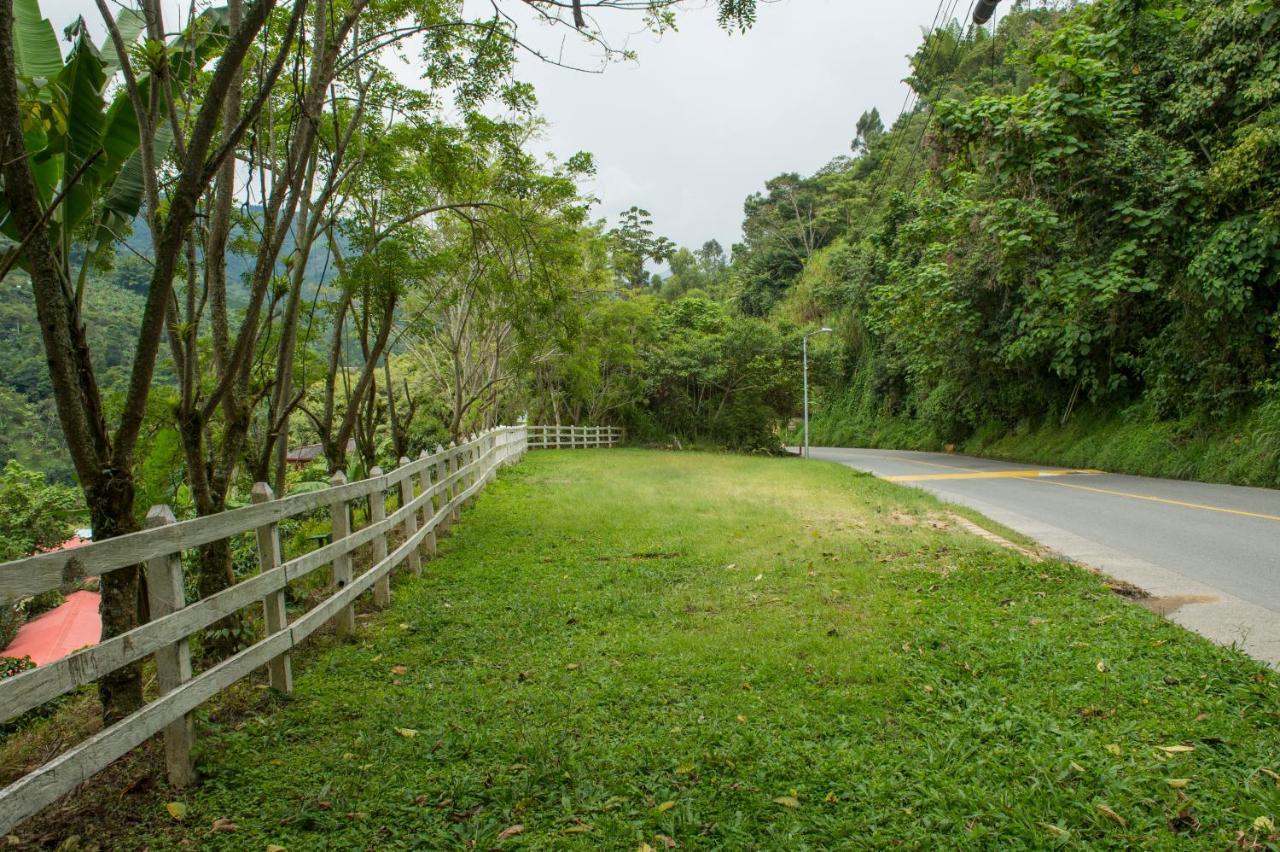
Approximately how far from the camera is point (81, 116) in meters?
4.75

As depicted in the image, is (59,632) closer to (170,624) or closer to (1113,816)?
(170,624)

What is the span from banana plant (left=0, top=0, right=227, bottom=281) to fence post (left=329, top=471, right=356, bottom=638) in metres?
2.17

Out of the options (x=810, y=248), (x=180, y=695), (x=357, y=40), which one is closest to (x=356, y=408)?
(x=357, y=40)

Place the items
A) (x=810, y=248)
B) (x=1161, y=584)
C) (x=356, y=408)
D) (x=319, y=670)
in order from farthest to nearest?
(x=810, y=248), (x=356, y=408), (x=1161, y=584), (x=319, y=670)

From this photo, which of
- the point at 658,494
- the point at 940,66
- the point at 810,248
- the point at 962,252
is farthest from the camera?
the point at 810,248

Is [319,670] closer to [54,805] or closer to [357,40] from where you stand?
[54,805]

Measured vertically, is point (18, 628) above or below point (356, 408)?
below

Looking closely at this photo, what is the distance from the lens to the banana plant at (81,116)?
4.22m

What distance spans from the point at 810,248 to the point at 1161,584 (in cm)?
5453

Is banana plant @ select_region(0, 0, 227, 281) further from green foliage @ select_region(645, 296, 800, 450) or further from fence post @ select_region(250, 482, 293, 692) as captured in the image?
green foliage @ select_region(645, 296, 800, 450)

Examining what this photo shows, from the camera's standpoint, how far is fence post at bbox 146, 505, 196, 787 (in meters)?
3.22

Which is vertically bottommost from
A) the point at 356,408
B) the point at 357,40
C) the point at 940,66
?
the point at 356,408

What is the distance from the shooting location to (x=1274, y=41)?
13.8 meters

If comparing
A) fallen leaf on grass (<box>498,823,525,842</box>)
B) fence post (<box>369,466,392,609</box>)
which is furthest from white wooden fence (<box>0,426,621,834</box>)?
fallen leaf on grass (<box>498,823,525,842</box>)
